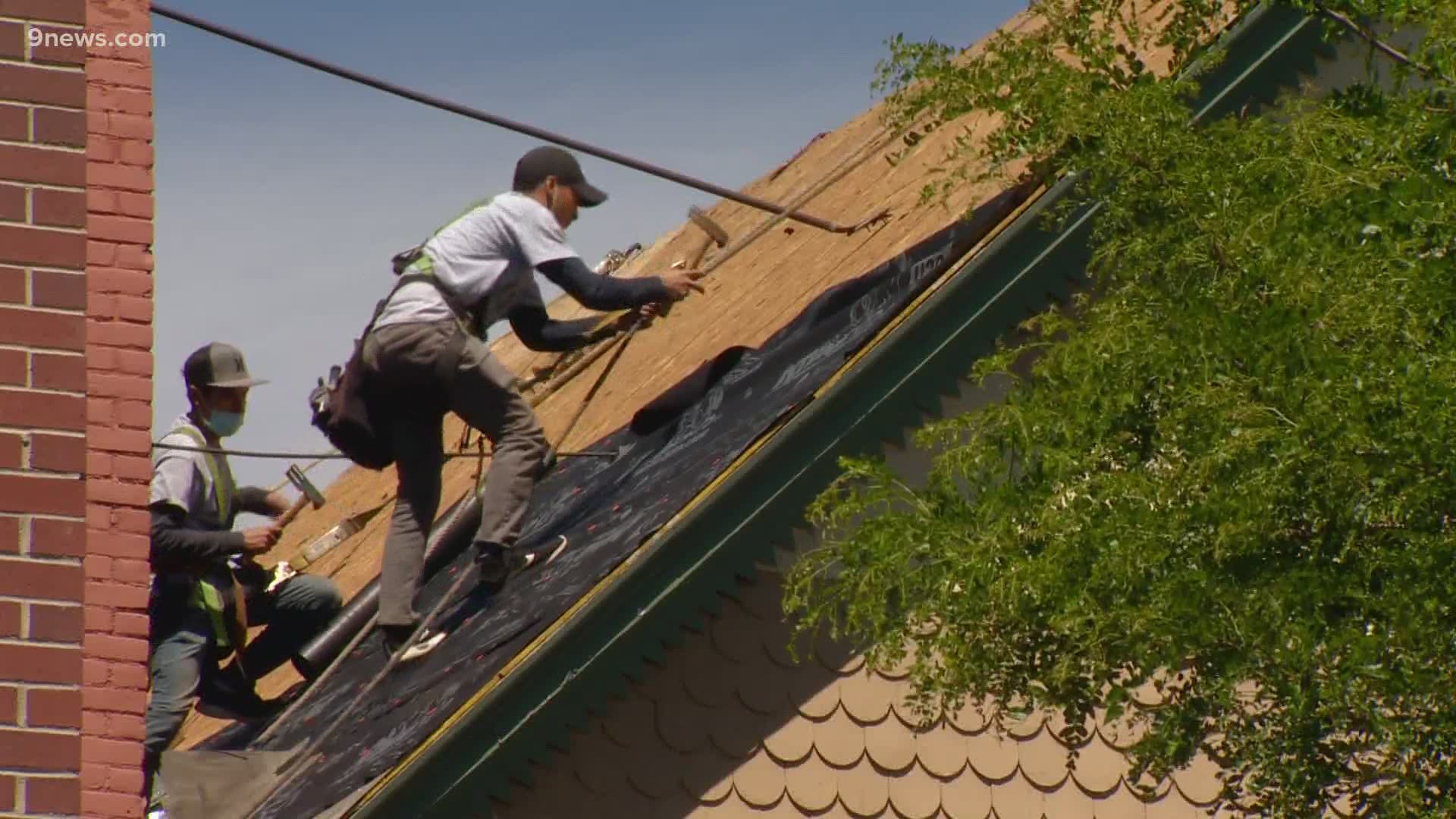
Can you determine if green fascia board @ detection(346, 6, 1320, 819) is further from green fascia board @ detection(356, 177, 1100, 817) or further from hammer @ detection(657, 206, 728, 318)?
hammer @ detection(657, 206, 728, 318)

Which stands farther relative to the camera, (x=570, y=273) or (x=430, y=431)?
(x=430, y=431)

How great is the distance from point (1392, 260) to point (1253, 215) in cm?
52

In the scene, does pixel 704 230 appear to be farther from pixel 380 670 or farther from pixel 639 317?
pixel 380 670

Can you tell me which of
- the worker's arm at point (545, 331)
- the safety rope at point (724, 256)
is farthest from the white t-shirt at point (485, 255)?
the safety rope at point (724, 256)

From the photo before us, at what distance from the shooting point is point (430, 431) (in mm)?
12258

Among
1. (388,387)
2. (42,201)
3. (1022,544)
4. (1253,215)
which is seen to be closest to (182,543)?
(388,387)

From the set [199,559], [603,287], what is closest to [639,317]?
[603,287]

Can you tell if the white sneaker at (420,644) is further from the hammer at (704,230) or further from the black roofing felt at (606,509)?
the hammer at (704,230)

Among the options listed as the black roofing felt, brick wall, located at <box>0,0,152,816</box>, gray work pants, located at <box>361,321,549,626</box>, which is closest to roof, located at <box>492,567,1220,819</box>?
the black roofing felt

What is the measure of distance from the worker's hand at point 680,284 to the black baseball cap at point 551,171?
62cm

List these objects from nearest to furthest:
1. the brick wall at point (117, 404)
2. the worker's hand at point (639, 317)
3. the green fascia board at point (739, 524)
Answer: the brick wall at point (117, 404), the green fascia board at point (739, 524), the worker's hand at point (639, 317)

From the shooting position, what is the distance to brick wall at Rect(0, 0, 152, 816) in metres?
8.23

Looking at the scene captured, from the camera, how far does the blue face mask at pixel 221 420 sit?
12.5 meters
